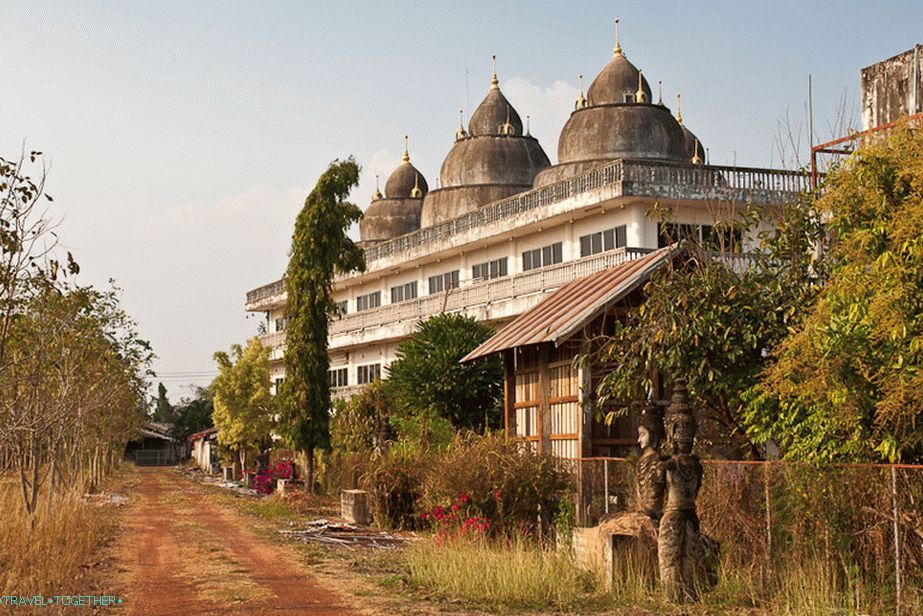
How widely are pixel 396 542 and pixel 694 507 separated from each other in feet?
29.8

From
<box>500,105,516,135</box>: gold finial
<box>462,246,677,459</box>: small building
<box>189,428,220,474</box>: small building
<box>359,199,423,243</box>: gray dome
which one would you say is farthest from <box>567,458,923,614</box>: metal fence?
<box>189,428,220,474</box>: small building

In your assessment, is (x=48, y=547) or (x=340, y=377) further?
(x=340, y=377)

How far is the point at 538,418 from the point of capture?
23.5 m

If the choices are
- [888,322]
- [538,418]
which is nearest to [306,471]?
[538,418]

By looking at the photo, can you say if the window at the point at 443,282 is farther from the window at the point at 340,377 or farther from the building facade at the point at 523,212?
the window at the point at 340,377

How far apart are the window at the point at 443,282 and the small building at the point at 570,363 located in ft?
82.9

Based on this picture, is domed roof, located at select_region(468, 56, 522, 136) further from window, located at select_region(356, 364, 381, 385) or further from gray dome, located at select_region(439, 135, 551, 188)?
window, located at select_region(356, 364, 381, 385)

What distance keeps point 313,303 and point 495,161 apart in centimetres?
2561

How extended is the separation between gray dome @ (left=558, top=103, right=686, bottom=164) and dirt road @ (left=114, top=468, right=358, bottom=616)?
24.3 m

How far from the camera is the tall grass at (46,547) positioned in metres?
13.9

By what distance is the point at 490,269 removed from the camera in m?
47.1

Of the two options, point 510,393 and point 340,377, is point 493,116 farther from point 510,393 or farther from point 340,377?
point 510,393

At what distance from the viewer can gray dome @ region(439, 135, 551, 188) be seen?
56.9m

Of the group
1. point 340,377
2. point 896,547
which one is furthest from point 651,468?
point 340,377
